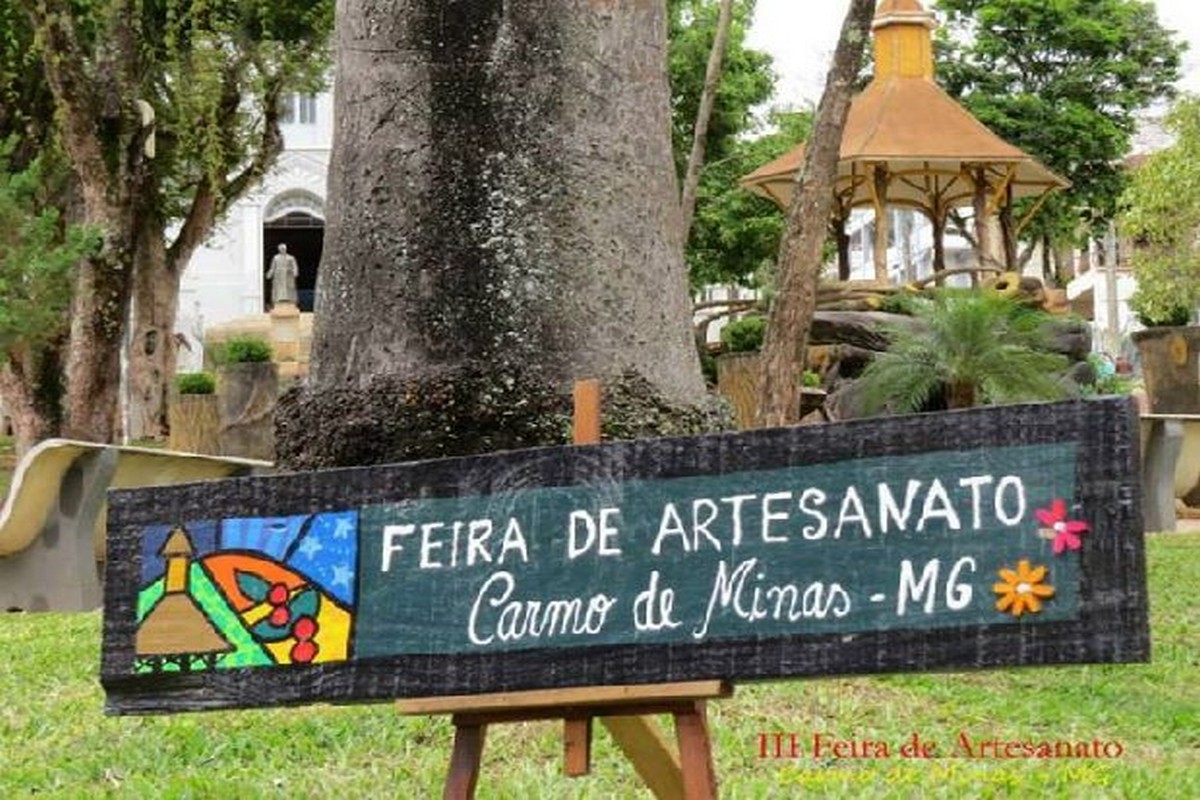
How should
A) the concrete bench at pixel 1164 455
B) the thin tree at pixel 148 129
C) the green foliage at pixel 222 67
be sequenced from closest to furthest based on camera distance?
the concrete bench at pixel 1164 455, the thin tree at pixel 148 129, the green foliage at pixel 222 67

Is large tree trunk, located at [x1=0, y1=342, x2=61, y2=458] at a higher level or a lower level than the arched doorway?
lower

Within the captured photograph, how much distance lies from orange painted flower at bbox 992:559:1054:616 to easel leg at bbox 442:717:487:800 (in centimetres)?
94

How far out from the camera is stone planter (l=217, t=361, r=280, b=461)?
63.9 feet

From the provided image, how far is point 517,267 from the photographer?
432 centimetres

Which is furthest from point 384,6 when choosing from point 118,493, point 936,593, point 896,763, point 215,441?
point 215,441

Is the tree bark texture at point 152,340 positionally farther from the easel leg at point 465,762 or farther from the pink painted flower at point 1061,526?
the pink painted flower at point 1061,526

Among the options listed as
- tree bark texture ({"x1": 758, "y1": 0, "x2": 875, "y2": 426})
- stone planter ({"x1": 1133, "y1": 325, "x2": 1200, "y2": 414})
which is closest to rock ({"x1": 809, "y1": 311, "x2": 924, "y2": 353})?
stone planter ({"x1": 1133, "y1": 325, "x2": 1200, "y2": 414})

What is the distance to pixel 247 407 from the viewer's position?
19.8m

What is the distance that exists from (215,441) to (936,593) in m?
16.9

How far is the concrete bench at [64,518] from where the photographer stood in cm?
625

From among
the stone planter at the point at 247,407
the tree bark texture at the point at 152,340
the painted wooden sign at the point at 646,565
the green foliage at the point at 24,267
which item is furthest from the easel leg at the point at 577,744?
the tree bark texture at the point at 152,340

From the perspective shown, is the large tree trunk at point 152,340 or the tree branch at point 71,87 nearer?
the tree branch at point 71,87

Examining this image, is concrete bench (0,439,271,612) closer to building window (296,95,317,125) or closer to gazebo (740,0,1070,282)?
gazebo (740,0,1070,282)

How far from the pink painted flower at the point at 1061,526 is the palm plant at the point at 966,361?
11.4 m
